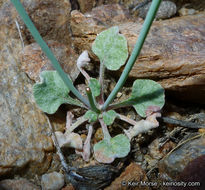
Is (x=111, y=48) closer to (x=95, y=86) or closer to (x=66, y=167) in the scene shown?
(x=95, y=86)

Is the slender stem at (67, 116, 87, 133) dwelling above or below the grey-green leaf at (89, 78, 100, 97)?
below

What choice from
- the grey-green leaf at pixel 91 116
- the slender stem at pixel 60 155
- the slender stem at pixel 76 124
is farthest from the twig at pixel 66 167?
the grey-green leaf at pixel 91 116

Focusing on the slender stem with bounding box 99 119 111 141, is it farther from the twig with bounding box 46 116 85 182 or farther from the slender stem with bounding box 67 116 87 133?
the twig with bounding box 46 116 85 182

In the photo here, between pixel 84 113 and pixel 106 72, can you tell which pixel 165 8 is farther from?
pixel 84 113

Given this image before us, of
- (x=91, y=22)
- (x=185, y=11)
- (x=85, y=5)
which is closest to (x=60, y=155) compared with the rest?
(x=91, y=22)

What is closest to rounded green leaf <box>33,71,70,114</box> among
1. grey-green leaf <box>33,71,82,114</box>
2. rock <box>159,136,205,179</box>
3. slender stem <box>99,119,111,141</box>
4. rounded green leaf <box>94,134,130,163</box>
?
grey-green leaf <box>33,71,82,114</box>

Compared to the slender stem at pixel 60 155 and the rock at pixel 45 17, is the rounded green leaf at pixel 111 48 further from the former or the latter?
the slender stem at pixel 60 155
